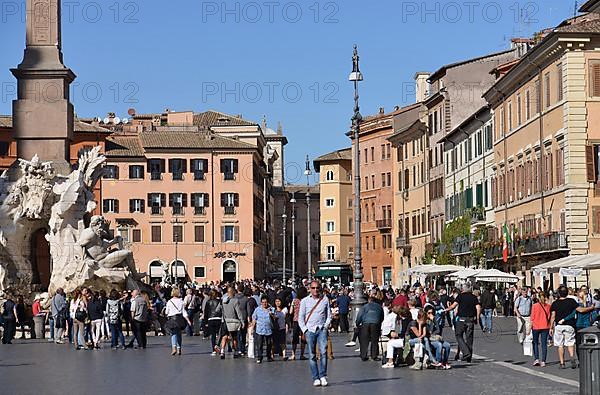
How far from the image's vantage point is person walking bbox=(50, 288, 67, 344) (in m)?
28.9

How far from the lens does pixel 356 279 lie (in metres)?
31.7

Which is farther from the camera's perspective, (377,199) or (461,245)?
(377,199)

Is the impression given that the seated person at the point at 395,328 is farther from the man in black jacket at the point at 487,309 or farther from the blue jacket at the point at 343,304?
the blue jacket at the point at 343,304

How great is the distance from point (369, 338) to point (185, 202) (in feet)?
223

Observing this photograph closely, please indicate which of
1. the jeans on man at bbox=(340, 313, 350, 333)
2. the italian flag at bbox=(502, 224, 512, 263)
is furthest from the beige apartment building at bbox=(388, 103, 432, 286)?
the jeans on man at bbox=(340, 313, 350, 333)

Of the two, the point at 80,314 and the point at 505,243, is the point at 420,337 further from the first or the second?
the point at 505,243

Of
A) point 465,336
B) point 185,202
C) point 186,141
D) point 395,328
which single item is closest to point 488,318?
point 395,328

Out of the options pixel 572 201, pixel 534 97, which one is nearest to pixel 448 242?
pixel 534 97

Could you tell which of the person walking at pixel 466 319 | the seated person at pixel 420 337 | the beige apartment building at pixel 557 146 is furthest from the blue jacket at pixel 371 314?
the beige apartment building at pixel 557 146

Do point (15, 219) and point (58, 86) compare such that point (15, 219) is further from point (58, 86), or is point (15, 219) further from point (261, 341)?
point (261, 341)

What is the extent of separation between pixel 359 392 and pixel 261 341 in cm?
588

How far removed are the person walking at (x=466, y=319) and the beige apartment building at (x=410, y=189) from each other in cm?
5296

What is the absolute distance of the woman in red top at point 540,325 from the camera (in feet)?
68.8

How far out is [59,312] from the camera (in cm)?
2906
